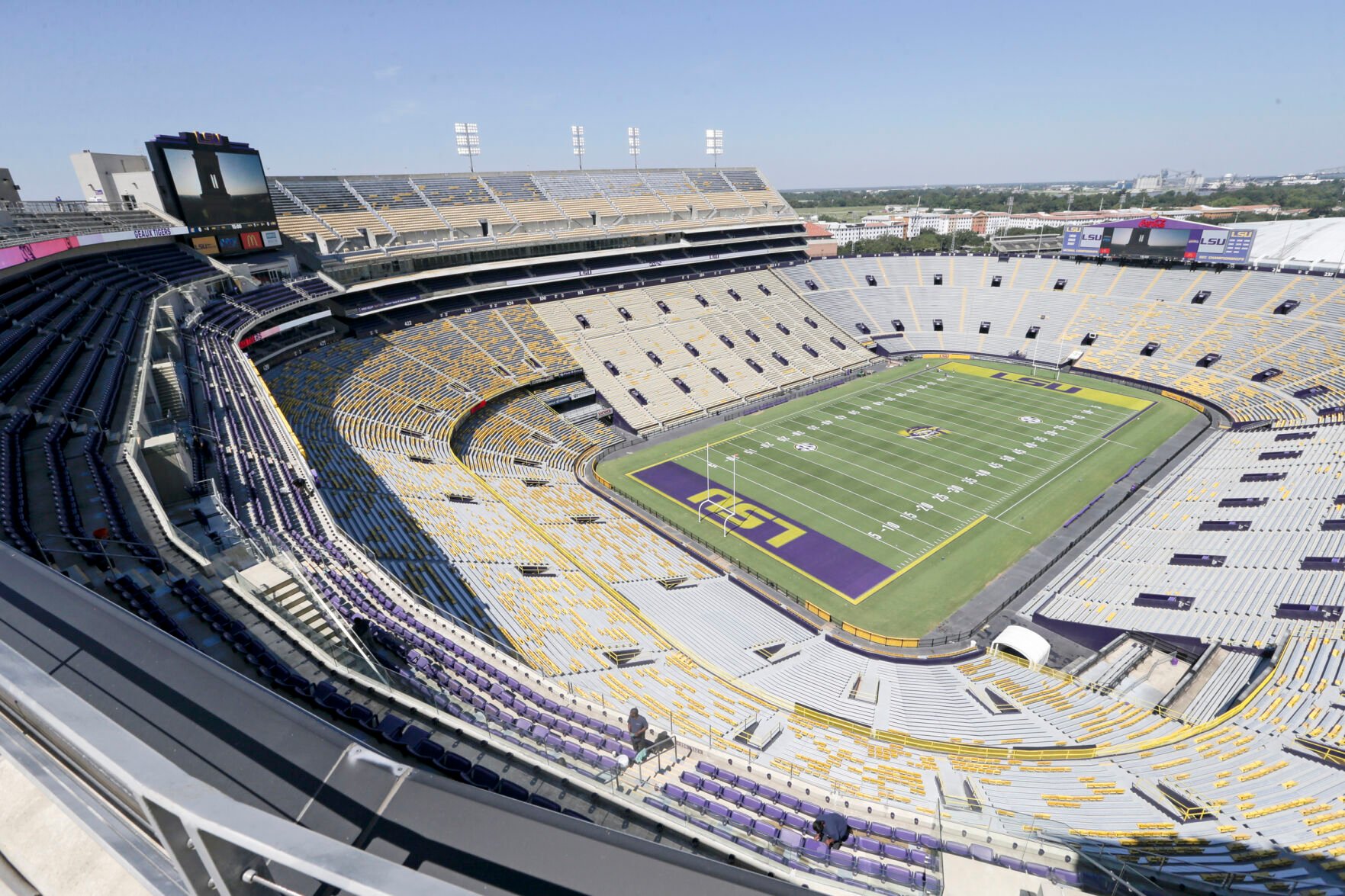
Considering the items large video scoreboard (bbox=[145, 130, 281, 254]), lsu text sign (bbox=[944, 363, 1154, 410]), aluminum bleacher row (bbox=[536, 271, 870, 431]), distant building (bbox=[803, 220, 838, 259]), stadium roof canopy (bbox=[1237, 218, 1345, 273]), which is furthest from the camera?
distant building (bbox=[803, 220, 838, 259])

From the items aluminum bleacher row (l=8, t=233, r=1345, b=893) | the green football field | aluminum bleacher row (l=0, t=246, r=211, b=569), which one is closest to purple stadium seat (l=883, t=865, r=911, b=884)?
aluminum bleacher row (l=8, t=233, r=1345, b=893)

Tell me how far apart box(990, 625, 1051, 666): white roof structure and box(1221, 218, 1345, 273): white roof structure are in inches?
1863

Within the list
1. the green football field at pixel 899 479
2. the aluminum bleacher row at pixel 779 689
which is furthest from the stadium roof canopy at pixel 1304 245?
the aluminum bleacher row at pixel 779 689

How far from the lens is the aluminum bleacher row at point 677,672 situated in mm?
11125

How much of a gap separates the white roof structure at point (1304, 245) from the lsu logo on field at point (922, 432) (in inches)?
1265

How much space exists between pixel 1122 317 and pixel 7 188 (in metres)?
74.6

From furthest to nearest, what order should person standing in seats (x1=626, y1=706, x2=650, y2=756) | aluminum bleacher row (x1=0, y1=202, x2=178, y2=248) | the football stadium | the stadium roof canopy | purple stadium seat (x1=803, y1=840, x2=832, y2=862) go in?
the stadium roof canopy → aluminum bleacher row (x1=0, y1=202, x2=178, y2=248) → person standing in seats (x1=626, y1=706, x2=650, y2=756) → purple stadium seat (x1=803, y1=840, x2=832, y2=862) → the football stadium

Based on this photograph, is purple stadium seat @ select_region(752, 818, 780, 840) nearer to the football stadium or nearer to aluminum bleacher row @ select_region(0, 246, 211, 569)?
the football stadium

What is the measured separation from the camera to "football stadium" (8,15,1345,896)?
3076 mm

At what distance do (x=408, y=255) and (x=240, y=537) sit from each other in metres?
35.8

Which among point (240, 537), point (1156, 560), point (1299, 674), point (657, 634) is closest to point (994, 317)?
point (1156, 560)

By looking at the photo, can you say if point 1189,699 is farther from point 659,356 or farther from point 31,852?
point 659,356

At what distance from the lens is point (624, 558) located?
27.2 m

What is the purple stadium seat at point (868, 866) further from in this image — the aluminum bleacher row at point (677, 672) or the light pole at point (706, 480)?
the light pole at point (706, 480)
